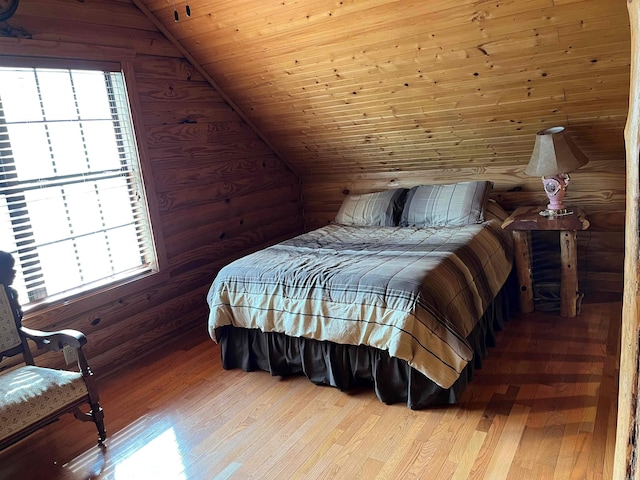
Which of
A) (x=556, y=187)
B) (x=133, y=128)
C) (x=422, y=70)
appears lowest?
(x=556, y=187)

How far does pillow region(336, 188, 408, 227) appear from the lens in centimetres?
373

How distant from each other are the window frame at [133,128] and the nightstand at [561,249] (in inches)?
90.1

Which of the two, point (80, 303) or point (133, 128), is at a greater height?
point (133, 128)

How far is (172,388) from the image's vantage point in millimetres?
2729

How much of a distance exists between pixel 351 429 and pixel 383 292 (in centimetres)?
63

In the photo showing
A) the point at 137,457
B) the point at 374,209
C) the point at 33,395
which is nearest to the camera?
the point at 33,395

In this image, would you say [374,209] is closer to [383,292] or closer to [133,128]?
[383,292]

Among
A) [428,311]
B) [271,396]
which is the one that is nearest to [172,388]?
[271,396]

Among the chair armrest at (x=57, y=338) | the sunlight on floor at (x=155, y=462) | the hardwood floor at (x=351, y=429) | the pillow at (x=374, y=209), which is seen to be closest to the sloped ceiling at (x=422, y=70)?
the pillow at (x=374, y=209)

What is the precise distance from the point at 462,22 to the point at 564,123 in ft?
3.49

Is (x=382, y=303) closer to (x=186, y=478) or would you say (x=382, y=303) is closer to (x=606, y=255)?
(x=186, y=478)

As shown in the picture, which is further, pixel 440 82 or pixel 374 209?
pixel 374 209

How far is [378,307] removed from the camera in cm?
229

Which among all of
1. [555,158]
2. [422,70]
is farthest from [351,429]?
[422,70]
